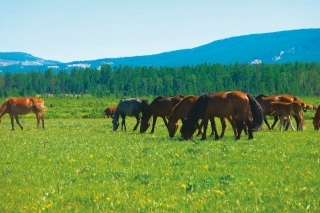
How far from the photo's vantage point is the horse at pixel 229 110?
72.6 feet

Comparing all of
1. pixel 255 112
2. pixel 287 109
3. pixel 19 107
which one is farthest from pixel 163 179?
pixel 19 107

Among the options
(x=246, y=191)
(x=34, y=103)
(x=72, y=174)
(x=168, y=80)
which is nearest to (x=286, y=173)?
(x=246, y=191)

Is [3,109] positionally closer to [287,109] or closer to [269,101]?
[269,101]

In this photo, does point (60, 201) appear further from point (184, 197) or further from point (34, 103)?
point (34, 103)

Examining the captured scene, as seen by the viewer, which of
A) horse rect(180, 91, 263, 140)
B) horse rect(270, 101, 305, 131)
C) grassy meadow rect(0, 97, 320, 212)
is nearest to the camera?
grassy meadow rect(0, 97, 320, 212)

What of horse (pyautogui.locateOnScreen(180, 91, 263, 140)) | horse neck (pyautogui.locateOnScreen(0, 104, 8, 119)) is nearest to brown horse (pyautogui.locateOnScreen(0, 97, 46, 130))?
horse neck (pyautogui.locateOnScreen(0, 104, 8, 119))

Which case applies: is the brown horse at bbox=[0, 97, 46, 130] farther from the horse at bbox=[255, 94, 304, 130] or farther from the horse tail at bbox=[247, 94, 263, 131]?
the horse tail at bbox=[247, 94, 263, 131]

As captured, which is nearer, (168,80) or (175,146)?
(175,146)

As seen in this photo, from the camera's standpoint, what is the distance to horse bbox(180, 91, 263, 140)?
22141 millimetres

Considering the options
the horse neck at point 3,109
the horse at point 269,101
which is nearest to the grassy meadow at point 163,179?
the horse at point 269,101

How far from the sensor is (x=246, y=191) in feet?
33.5

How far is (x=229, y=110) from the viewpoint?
2244 cm

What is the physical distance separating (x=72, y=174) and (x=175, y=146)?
7044mm

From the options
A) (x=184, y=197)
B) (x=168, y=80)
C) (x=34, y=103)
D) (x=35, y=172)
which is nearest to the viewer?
(x=184, y=197)
